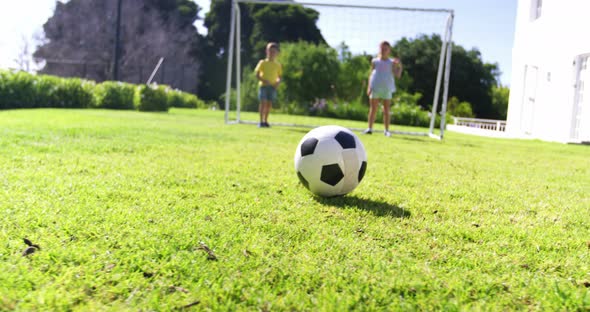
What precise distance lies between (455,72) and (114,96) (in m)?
26.8

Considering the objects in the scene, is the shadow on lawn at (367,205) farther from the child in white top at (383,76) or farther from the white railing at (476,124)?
the white railing at (476,124)

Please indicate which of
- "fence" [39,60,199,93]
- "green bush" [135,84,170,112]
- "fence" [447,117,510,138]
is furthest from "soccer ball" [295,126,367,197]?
"fence" [39,60,199,93]

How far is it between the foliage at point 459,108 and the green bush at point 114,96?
2200 cm

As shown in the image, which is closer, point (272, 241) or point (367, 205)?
point (272, 241)

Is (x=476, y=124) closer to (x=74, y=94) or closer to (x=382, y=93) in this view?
(x=382, y=93)

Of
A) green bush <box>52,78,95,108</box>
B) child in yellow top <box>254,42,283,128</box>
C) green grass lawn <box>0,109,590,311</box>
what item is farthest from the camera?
green bush <box>52,78,95,108</box>

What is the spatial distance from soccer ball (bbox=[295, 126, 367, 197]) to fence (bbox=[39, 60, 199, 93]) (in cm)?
3517

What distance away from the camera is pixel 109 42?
3634 cm

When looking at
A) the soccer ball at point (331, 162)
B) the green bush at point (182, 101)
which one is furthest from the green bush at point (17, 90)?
the soccer ball at point (331, 162)

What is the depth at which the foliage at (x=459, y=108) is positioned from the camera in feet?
105

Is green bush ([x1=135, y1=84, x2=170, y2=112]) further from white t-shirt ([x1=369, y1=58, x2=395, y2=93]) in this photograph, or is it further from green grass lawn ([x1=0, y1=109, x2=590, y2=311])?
green grass lawn ([x1=0, y1=109, x2=590, y2=311])

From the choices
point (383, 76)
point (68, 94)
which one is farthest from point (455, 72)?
point (68, 94)

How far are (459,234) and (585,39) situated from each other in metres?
13.9

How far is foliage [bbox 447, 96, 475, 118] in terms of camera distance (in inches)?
1261
